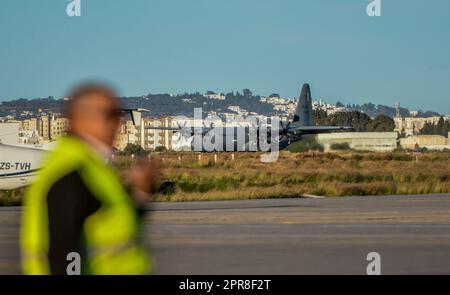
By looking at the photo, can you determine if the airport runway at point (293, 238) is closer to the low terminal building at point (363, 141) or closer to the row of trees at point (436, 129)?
the low terminal building at point (363, 141)

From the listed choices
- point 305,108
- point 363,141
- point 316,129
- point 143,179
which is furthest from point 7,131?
point 305,108

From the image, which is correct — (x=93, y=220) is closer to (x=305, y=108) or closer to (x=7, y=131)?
(x=7, y=131)

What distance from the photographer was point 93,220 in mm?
4125

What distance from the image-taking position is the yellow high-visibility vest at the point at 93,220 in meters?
4.08

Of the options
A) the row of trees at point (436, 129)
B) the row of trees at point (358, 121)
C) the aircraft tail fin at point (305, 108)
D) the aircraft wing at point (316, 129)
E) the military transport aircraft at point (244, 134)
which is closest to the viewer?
the military transport aircraft at point (244, 134)

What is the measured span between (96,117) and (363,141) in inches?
2472

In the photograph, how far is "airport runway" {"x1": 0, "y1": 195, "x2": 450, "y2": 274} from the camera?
11305 mm

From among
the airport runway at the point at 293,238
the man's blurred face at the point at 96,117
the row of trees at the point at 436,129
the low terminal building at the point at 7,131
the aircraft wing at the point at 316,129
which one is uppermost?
the row of trees at the point at 436,129

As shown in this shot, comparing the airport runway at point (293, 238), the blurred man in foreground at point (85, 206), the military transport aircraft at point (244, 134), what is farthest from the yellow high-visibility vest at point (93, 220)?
the military transport aircraft at point (244, 134)

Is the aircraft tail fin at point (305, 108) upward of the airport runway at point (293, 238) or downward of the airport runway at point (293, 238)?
upward

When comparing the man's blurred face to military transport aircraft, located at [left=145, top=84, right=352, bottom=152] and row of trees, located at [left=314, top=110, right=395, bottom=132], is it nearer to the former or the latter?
military transport aircraft, located at [left=145, top=84, right=352, bottom=152]

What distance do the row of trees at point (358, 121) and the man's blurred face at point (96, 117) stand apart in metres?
105

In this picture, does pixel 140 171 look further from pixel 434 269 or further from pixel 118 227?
pixel 434 269

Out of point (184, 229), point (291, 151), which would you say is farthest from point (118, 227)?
point (291, 151)
